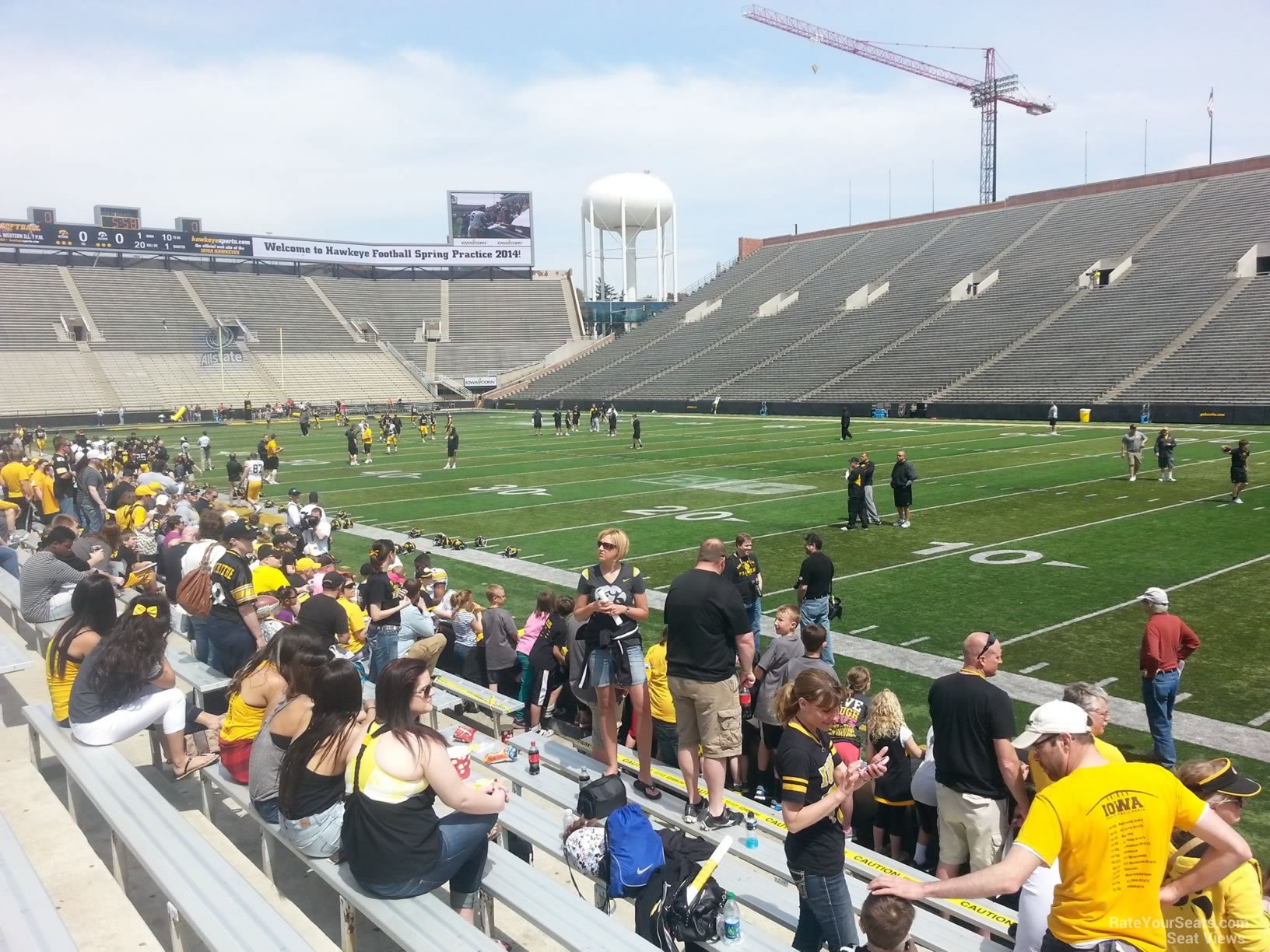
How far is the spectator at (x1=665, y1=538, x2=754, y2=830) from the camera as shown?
5.25 m

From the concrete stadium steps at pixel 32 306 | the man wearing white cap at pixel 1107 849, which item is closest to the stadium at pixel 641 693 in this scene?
the man wearing white cap at pixel 1107 849

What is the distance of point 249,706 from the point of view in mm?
5527

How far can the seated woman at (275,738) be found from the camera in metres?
4.88

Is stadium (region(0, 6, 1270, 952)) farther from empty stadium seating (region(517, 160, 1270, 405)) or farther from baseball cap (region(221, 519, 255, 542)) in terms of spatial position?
empty stadium seating (region(517, 160, 1270, 405))

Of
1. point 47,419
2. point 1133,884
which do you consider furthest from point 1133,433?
point 47,419

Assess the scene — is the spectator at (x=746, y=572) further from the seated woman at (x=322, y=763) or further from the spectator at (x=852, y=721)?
the seated woman at (x=322, y=763)

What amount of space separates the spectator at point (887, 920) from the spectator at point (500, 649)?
579cm

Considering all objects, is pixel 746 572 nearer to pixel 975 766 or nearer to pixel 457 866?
pixel 975 766

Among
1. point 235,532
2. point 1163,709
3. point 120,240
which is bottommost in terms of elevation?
point 1163,709

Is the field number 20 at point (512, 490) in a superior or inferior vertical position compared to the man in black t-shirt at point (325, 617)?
inferior

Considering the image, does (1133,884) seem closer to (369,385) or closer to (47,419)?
(47,419)

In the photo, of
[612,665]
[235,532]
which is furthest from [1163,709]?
[235,532]

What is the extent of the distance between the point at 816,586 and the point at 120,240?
79135mm

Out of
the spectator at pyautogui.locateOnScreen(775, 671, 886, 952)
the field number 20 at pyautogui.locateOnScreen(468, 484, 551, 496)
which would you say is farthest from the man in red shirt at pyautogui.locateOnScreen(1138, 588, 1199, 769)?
the field number 20 at pyautogui.locateOnScreen(468, 484, 551, 496)
